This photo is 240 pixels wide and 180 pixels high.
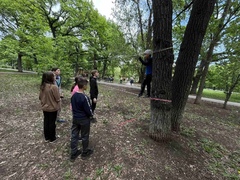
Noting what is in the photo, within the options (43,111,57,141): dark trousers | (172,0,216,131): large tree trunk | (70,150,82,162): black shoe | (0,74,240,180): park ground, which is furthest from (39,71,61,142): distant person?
(172,0,216,131): large tree trunk

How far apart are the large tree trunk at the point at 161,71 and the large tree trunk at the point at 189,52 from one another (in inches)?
20.4

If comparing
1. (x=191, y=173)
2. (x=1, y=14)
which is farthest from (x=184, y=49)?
(x=1, y=14)

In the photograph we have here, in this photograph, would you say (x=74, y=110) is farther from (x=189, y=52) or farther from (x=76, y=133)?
(x=189, y=52)

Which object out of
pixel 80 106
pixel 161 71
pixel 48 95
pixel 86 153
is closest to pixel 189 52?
pixel 161 71

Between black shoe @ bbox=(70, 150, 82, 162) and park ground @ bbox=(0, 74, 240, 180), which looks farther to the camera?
black shoe @ bbox=(70, 150, 82, 162)

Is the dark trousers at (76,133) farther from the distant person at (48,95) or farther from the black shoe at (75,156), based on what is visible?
the distant person at (48,95)

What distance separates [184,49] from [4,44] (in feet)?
51.4

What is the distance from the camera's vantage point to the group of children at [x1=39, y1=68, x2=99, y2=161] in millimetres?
2230

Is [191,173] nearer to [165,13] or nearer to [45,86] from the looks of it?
[165,13]

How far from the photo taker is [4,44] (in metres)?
11.3

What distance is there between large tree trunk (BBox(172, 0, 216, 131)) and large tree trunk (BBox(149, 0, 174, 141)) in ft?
1.70

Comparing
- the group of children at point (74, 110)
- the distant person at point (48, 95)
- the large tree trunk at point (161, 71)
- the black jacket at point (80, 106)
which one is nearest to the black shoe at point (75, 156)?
the group of children at point (74, 110)

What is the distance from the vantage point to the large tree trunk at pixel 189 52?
8.52 feet

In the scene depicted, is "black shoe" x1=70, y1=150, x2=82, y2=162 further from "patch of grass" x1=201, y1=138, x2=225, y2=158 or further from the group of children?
"patch of grass" x1=201, y1=138, x2=225, y2=158
